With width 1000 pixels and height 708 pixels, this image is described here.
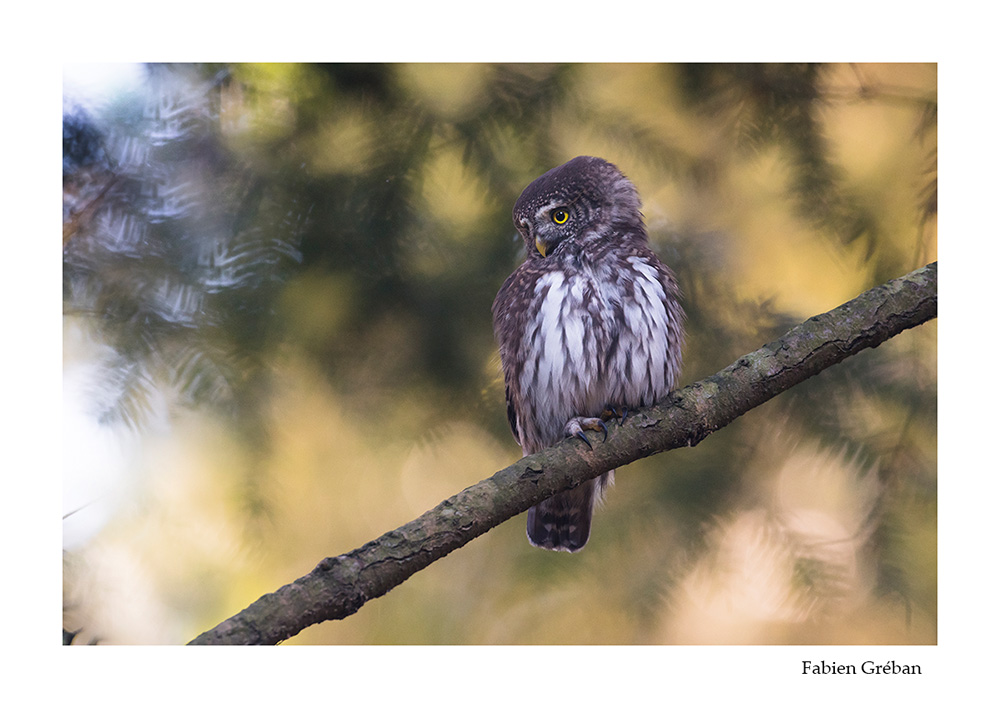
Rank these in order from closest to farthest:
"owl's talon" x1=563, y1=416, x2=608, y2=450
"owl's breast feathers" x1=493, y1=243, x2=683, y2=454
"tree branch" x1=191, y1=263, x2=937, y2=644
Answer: "tree branch" x1=191, y1=263, x2=937, y2=644
"owl's talon" x1=563, y1=416, x2=608, y2=450
"owl's breast feathers" x1=493, y1=243, x2=683, y2=454

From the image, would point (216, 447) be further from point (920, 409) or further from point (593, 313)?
point (920, 409)

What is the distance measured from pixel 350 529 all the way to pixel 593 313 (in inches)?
38.2

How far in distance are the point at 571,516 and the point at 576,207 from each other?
37.6 inches

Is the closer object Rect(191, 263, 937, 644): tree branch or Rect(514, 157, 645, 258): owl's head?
Rect(191, 263, 937, 644): tree branch

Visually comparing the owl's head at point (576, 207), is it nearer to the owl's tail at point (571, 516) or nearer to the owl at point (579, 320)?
the owl at point (579, 320)

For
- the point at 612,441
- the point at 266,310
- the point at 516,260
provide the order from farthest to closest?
the point at 516,260, the point at 266,310, the point at 612,441

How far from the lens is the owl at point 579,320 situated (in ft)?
7.94

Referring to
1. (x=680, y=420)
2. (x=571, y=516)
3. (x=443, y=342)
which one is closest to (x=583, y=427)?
(x=680, y=420)

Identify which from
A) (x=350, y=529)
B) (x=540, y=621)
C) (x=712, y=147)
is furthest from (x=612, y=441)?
(x=712, y=147)

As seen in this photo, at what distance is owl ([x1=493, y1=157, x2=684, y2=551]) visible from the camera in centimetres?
242

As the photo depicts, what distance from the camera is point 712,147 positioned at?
254 centimetres

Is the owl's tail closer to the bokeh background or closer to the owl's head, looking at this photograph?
the bokeh background

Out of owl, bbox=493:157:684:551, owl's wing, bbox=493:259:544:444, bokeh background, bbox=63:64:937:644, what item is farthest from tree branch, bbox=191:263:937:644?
owl's wing, bbox=493:259:544:444

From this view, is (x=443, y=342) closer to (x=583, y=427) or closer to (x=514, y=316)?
(x=514, y=316)
